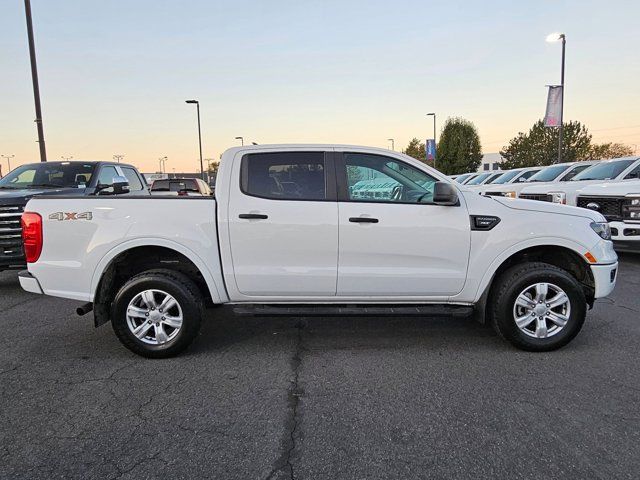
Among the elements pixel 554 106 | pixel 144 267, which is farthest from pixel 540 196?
pixel 554 106

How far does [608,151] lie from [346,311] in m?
63.0

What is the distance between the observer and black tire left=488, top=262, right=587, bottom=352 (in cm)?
404

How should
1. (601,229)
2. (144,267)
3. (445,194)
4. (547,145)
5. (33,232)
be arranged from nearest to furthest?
1. (445,194)
2. (33,232)
3. (601,229)
4. (144,267)
5. (547,145)

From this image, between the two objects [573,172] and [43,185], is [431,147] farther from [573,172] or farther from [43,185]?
[43,185]

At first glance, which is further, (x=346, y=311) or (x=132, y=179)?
(x=132, y=179)

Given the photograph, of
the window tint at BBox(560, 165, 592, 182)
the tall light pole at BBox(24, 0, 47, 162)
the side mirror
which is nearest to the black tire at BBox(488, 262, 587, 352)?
the side mirror

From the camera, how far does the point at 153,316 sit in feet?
13.3

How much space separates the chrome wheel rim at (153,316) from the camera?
4.03 metres

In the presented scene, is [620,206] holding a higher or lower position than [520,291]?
higher

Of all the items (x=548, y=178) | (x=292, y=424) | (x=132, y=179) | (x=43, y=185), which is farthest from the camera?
(x=548, y=178)


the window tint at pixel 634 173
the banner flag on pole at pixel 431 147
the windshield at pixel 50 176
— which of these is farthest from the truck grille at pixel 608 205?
the banner flag on pole at pixel 431 147

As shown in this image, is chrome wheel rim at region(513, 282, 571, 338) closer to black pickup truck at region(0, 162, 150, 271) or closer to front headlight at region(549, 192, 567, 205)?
→ front headlight at region(549, 192, 567, 205)

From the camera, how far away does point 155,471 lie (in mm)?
2506

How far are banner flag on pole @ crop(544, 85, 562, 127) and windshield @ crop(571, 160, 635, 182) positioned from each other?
34.1 ft
